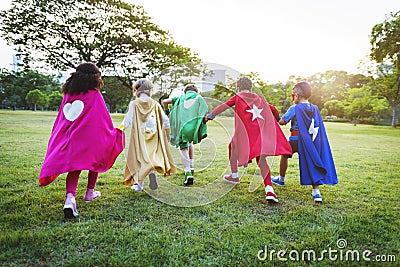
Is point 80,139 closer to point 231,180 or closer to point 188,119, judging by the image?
point 188,119

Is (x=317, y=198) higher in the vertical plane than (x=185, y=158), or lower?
lower

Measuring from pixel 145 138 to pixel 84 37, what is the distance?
19914 millimetres

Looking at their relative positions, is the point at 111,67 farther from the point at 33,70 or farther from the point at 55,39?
the point at 33,70

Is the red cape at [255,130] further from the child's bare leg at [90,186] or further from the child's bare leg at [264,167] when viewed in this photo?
the child's bare leg at [90,186]

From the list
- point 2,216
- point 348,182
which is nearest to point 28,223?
point 2,216

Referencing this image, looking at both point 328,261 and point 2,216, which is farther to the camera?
point 2,216

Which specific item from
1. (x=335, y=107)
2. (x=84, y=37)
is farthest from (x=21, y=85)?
(x=335, y=107)

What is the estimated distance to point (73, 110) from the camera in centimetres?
329

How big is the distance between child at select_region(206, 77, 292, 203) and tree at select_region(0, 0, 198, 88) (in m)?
16.4

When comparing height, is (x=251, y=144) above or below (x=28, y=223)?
above

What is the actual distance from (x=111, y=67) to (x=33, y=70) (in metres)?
6.13

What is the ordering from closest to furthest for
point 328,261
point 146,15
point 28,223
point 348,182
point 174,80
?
point 328,261, point 28,223, point 174,80, point 348,182, point 146,15

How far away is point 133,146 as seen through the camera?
3.79 m

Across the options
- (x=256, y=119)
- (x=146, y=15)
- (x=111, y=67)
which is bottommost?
(x=256, y=119)
